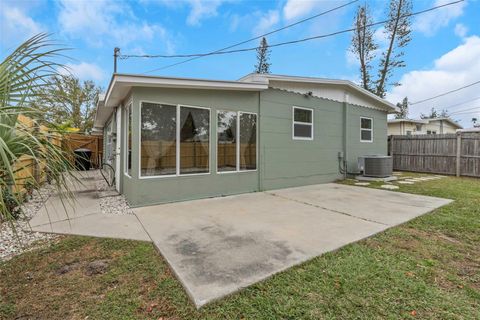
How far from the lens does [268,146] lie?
7242 millimetres

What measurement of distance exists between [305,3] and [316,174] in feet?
19.6

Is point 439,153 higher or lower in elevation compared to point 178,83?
lower

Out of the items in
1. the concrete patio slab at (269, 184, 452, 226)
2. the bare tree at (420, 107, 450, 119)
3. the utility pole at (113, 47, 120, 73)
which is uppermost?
the bare tree at (420, 107, 450, 119)

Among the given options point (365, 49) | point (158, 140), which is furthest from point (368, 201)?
point (365, 49)

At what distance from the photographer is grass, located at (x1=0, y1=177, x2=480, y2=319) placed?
79.4 inches

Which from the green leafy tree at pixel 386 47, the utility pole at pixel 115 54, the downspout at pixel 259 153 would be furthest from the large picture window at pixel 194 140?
the green leafy tree at pixel 386 47

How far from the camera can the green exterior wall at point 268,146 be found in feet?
17.9

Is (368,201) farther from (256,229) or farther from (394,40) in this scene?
(394,40)

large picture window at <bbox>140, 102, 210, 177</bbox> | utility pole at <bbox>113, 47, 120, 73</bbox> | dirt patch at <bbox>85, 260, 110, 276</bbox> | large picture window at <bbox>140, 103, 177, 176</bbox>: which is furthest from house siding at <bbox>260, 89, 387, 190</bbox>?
utility pole at <bbox>113, 47, 120, 73</bbox>

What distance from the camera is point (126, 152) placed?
6051 mm

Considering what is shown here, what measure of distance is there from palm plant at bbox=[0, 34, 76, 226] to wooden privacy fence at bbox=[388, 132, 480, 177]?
43.8 feet

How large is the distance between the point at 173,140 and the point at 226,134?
4.64ft

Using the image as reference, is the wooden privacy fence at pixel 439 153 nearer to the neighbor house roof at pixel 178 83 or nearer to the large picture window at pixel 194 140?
the neighbor house roof at pixel 178 83

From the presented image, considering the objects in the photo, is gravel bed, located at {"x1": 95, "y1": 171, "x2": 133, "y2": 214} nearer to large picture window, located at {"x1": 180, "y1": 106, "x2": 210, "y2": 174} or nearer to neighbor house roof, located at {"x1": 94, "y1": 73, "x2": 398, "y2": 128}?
large picture window, located at {"x1": 180, "y1": 106, "x2": 210, "y2": 174}
